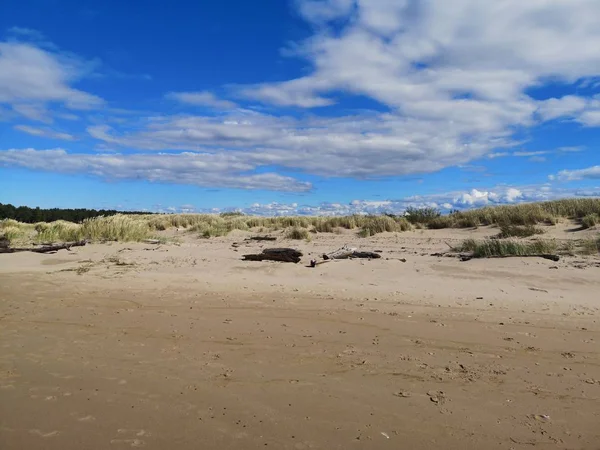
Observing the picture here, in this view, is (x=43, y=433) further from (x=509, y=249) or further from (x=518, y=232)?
(x=518, y=232)

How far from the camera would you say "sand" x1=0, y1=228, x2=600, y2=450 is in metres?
3.58

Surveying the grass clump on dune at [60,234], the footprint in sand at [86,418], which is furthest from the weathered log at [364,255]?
the grass clump on dune at [60,234]

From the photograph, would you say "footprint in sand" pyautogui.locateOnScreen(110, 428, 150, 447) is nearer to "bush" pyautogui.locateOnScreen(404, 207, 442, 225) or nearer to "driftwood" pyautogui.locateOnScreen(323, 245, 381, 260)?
"driftwood" pyautogui.locateOnScreen(323, 245, 381, 260)

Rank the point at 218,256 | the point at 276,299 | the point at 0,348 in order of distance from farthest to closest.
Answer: the point at 218,256, the point at 276,299, the point at 0,348

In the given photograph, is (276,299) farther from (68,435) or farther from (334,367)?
(68,435)

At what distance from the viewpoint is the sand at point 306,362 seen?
358 centimetres

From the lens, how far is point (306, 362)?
5008 mm

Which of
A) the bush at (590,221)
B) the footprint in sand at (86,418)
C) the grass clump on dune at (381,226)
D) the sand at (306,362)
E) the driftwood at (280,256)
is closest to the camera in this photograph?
the sand at (306,362)

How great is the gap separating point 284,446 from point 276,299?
4.73m

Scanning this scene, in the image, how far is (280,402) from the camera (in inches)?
159

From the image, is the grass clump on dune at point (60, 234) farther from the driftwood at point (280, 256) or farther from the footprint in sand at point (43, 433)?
the footprint in sand at point (43, 433)

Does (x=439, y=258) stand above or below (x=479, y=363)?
above

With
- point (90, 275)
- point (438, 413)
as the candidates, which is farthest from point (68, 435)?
point (90, 275)

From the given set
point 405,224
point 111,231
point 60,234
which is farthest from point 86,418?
point 405,224
